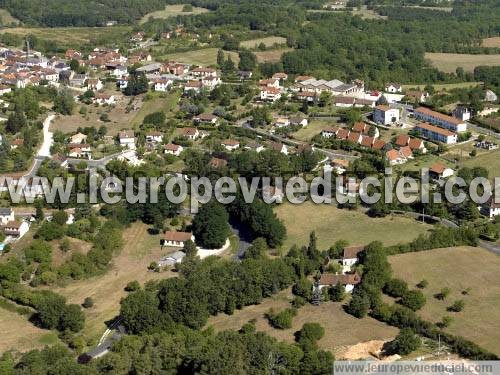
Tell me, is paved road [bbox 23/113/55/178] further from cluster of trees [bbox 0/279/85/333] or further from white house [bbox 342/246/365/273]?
white house [bbox 342/246/365/273]

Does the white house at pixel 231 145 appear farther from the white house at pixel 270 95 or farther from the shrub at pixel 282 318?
the shrub at pixel 282 318

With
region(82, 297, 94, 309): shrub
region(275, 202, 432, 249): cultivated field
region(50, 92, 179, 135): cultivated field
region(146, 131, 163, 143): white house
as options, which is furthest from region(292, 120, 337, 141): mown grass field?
region(82, 297, 94, 309): shrub

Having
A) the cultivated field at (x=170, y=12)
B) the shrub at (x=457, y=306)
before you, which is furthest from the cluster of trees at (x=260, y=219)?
the cultivated field at (x=170, y=12)

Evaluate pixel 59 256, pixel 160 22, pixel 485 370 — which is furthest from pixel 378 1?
pixel 485 370

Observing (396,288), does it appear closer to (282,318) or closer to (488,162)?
(282,318)

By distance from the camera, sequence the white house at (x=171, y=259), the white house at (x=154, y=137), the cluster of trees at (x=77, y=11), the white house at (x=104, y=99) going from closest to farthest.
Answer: the white house at (x=171, y=259) < the white house at (x=154, y=137) < the white house at (x=104, y=99) < the cluster of trees at (x=77, y=11)

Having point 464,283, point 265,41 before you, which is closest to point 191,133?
point 464,283

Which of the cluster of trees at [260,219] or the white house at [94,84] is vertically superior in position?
the white house at [94,84]
